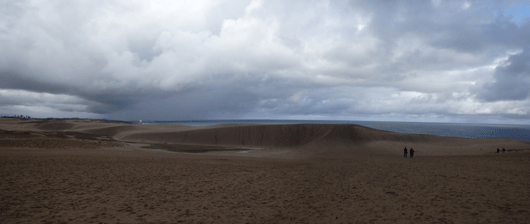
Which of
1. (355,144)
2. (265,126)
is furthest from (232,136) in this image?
(355,144)

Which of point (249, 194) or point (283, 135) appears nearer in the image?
point (249, 194)

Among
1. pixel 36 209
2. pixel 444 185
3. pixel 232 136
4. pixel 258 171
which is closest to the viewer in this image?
pixel 36 209

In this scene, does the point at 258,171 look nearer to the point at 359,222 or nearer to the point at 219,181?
the point at 219,181

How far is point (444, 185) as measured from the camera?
12.3 metres

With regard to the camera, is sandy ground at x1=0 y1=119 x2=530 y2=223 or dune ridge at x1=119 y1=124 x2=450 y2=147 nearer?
sandy ground at x1=0 y1=119 x2=530 y2=223

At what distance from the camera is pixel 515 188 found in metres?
11.4

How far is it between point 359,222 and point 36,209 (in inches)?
396

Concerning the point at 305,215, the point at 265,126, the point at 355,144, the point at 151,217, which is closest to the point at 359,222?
the point at 305,215

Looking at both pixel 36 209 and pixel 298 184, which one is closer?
pixel 36 209

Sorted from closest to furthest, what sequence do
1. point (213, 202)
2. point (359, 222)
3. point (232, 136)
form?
point (359, 222) → point (213, 202) → point (232, 136)

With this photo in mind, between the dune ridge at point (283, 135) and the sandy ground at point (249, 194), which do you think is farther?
the dune ridge at point (283, 135)

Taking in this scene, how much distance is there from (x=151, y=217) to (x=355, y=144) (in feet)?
120

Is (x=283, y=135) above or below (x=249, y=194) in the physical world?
above

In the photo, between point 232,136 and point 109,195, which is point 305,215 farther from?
point 232,136
